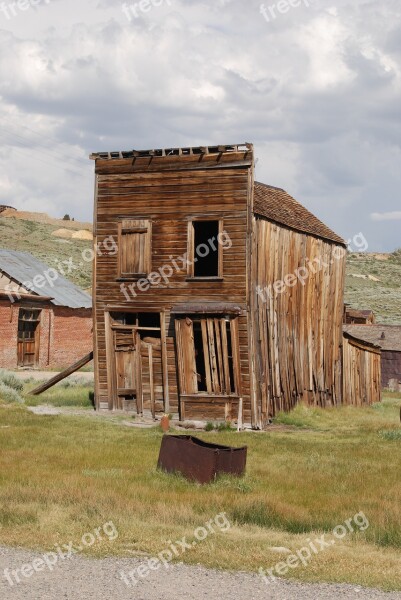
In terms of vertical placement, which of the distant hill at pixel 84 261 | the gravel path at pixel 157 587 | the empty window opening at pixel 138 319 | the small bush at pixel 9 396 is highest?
the distant hill at pixel 84 261

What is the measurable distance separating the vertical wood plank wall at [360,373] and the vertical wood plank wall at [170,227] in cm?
840

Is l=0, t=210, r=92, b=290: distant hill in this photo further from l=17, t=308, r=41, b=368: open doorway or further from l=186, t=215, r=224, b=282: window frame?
l=186, t=215, r=224, b=282: window frame

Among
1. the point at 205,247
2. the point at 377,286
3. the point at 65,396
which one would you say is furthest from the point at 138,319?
the point at 377,286

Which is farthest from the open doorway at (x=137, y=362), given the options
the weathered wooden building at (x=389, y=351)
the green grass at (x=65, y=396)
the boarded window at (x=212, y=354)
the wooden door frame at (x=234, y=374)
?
the weathered wooden building at (x=389, y=351)

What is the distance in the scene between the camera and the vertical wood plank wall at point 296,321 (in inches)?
849

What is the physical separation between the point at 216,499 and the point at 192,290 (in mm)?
10779

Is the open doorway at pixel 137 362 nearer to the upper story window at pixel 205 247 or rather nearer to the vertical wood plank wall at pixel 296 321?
the upper story window at pixel 205 247

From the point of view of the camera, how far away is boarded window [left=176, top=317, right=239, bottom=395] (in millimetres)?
20859

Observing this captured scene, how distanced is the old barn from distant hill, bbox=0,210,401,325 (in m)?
35.1

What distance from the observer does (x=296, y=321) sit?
79.6 ft

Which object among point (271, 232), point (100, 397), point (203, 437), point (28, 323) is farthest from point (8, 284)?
point (203, 437)

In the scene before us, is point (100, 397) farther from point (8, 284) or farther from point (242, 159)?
point (8, 284)

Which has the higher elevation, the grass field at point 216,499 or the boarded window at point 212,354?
the boarded window at point 212,354

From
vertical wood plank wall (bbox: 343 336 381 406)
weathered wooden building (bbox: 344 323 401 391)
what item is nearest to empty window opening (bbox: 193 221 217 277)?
vertical wood plank wall (bbox: 343 336 381 406)
